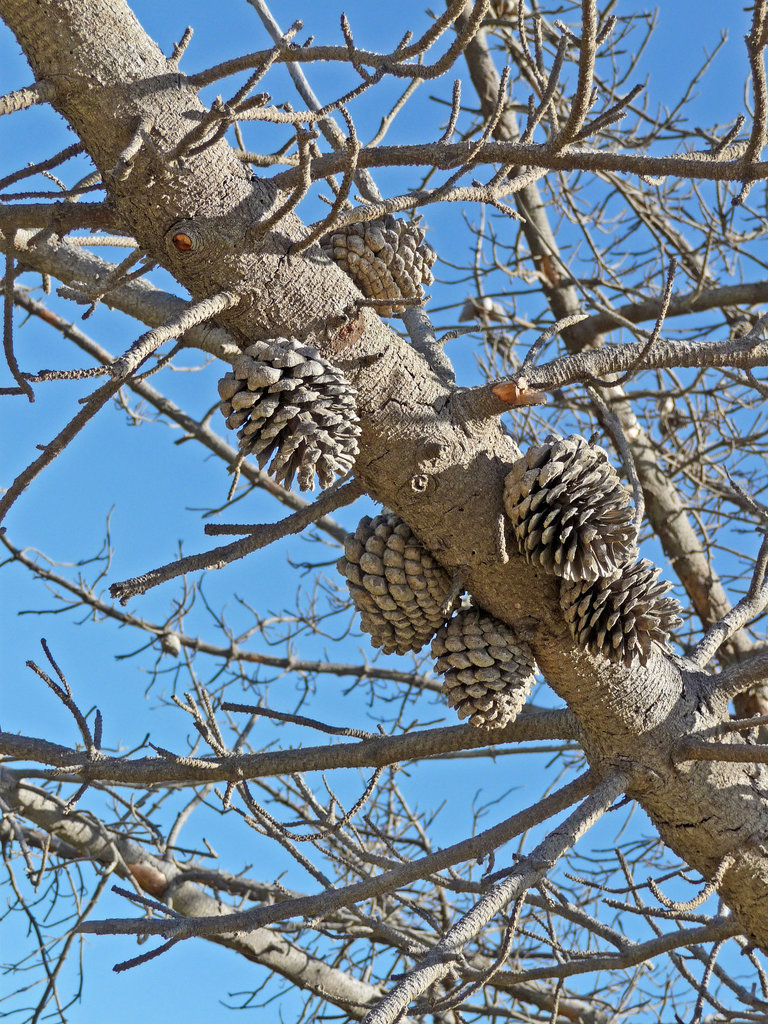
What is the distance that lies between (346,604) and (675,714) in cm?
256

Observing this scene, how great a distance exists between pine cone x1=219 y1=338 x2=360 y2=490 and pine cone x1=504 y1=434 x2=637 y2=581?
0.33m

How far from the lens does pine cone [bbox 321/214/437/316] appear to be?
1.72 metres

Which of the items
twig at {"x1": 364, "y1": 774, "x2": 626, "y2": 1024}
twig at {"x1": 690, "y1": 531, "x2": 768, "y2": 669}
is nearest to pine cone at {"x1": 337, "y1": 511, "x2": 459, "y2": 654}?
twig at {"x1": 364, "y1": 774, "x2": 626, "y2": 1024}

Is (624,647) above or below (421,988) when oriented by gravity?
above

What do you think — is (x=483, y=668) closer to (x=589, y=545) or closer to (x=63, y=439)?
(x=589, y=545)

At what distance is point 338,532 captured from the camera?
12.6 feet

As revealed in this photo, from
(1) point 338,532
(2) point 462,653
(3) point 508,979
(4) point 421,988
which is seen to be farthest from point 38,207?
(1) point 338,532

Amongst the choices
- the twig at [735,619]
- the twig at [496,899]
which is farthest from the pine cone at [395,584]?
the twig at [735,619]

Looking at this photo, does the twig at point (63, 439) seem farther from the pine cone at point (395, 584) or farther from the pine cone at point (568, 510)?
the pine cone at point (568, 510)

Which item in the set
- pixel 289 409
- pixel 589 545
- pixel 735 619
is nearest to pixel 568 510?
pixel 589 545

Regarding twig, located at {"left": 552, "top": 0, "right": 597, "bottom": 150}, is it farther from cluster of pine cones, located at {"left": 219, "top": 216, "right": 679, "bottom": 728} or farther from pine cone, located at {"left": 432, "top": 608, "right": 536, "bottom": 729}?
pine cone, located at {"left": 432, "top": 608, "right": 536, "bottom": 729}

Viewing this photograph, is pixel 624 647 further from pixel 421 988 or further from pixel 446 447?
pixel 421 988

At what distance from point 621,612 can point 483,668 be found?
0.85 ft

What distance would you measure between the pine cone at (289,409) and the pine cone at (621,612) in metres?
0.50
